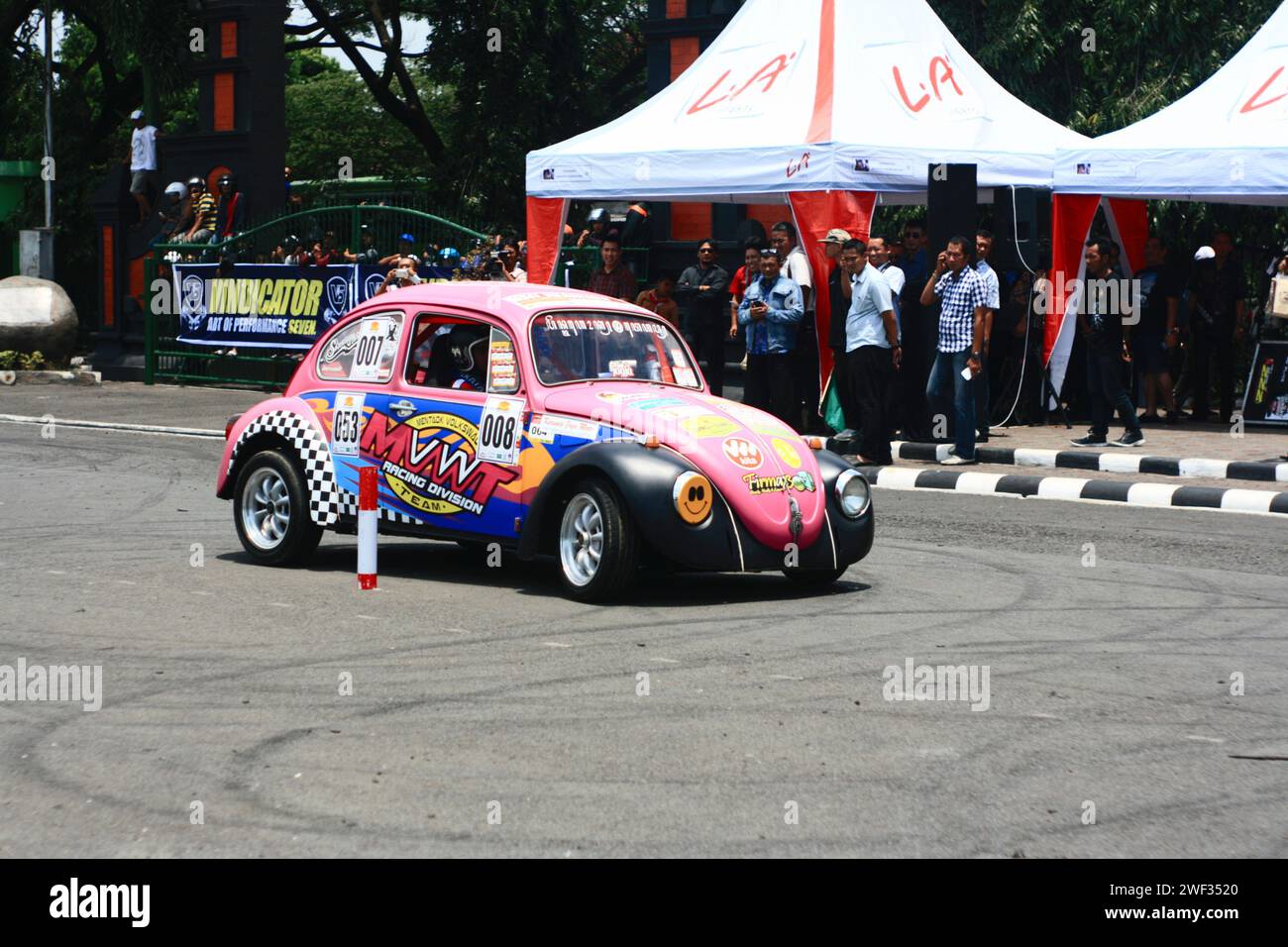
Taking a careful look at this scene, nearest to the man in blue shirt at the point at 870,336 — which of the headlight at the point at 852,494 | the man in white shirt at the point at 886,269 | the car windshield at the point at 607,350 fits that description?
the man in white shirt at the point at 886,269

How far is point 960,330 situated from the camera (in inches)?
608

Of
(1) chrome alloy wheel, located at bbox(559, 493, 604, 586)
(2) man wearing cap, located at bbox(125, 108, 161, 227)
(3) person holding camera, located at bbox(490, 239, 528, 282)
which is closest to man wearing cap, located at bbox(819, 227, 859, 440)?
(3) person holding camera, located at bbox(490, 239, 528, 282)

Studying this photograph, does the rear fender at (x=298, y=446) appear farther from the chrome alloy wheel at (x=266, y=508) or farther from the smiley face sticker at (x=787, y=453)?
the smiley face sticker at (x=787, y=453)

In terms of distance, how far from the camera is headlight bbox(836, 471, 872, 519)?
31.4ft

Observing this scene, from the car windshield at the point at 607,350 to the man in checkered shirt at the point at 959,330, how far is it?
5.44 m

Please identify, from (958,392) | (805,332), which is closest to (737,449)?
(958,392)

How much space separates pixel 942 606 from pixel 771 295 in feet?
23.6

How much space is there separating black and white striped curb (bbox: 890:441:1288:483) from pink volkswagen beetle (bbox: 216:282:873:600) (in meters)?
6.11

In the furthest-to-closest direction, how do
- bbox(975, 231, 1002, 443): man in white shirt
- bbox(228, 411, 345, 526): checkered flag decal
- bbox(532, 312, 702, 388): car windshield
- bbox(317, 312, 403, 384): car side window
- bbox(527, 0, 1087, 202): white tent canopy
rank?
bbox(527, 0, 1087, 202): white tent canopy
bbox(975, 231, 1002, 443): man in white shirt
bbox(317, 312, 403, 384): car side window
bbox(228, 411, 345, 526): checkered flag decal
bbox(532, 312, 702, 388): car windshield

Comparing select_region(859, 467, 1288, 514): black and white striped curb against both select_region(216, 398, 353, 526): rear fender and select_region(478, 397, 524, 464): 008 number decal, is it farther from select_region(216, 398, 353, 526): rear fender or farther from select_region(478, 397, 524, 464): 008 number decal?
select_region(216, 398, 353, 526): rear fender

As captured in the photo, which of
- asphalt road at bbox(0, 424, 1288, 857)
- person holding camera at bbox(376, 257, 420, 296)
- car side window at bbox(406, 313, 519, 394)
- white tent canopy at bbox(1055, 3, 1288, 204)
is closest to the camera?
asphalt road at bbox(0, 424, 1288, 857)

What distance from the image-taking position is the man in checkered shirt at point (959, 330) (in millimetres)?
15367

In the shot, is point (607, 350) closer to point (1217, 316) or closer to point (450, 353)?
point (450, 353)

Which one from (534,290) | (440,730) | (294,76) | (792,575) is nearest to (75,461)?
(534,290)
